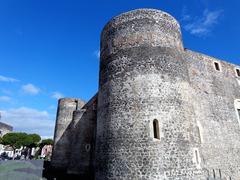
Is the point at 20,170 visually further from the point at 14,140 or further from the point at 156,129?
the point at 14,140

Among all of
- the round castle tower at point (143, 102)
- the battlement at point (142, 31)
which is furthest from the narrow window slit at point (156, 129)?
the battlement at point (142, 31)

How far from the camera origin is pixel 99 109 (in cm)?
1056

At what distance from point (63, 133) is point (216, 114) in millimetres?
17422

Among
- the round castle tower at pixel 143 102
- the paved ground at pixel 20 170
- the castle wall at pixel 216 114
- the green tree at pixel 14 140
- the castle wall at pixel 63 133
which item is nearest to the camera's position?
the round castle tower at pixel 143 102

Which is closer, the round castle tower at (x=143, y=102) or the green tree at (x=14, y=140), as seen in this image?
the round castle tower at (x=143, y=102)

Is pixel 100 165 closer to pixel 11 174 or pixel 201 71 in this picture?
pixel 11 174

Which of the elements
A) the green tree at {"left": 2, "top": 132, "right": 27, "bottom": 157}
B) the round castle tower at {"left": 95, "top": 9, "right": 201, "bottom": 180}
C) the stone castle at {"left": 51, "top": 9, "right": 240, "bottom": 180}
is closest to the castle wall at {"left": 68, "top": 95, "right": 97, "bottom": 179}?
the stone castle at {"left": 51, "top": 9, "right": 240, "bottom": 180}

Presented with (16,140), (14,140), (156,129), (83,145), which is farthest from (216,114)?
(14,140)

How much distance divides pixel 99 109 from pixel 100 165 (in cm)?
303

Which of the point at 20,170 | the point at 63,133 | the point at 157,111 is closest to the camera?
the point at 157,111

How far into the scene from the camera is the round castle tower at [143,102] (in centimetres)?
796

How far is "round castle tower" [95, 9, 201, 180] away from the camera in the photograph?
7.96 metres

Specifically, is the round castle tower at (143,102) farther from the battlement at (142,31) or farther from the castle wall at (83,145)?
the castle wall at (83,145)

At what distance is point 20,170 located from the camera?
34.4 feet
